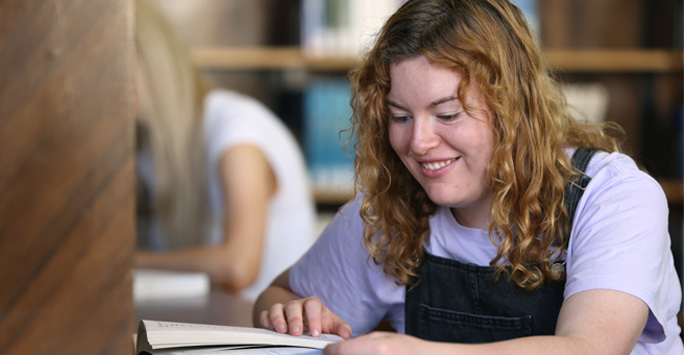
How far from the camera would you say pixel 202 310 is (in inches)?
58.5

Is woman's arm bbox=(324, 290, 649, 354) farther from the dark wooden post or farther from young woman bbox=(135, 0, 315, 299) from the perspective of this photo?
young woman bbox=(135, 0, 315, 299)

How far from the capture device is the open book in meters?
0.82

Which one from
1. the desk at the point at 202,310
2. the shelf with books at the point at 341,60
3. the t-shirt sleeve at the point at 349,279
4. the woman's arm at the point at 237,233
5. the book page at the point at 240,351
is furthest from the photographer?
the shelf with books at the point at 341,60

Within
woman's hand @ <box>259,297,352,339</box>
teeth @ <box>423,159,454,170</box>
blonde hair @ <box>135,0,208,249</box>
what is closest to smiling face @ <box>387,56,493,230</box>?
teeth @ <box>423,159,454,170</box>

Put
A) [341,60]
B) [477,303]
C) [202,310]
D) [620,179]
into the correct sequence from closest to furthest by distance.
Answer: [620,179] < [477,303] < [202,310] < [341,60]

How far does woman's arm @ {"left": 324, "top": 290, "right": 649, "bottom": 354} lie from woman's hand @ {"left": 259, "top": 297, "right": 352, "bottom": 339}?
180 millimetres

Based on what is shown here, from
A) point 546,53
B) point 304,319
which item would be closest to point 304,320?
point 304,319

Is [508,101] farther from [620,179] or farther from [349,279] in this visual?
[349,279]

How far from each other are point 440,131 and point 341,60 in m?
1.87

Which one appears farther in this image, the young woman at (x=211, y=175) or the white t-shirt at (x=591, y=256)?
the young woman at (x=211, y=175)

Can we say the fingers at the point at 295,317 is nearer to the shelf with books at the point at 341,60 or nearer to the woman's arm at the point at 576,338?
the woman's arm at the point at 576,338

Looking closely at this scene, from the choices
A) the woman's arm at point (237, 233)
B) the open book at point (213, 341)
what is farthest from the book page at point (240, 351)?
the woman's arm at point (237, 233)

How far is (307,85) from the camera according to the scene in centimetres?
295

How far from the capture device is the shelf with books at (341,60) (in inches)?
111
